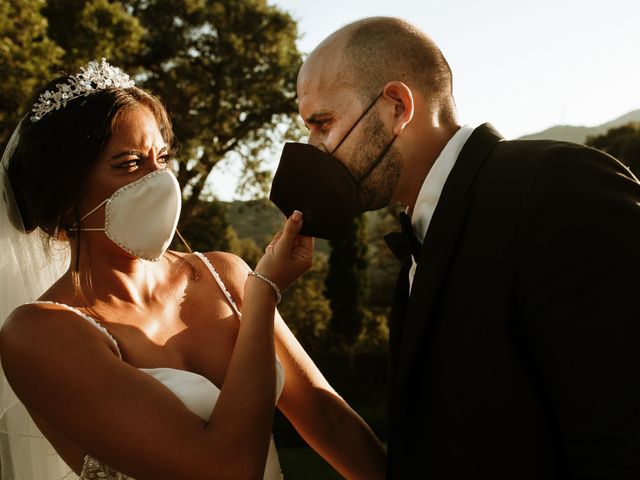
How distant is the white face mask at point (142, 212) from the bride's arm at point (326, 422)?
714 millimetres

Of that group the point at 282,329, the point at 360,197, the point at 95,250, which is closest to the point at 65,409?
the point at 95,250

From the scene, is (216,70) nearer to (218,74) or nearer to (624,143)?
(218,74)

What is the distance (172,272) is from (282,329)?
2.00ft

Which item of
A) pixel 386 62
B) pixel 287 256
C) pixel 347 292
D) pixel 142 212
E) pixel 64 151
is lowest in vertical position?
pixel 347 292

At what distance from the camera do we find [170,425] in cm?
238

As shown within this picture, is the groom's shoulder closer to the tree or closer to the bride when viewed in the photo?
the bride

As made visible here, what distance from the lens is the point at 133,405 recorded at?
2.38 m

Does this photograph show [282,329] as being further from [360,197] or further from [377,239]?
[377,239]

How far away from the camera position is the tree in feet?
74.3

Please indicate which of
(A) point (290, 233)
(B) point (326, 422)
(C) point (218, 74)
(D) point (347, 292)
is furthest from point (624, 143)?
A: (A) point (290, 233)

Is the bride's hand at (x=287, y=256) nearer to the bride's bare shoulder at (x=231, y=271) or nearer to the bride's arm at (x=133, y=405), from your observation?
the bride's arm at (x=133, y=405)

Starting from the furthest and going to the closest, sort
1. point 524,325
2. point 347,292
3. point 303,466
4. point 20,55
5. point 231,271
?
1. point 347,292
2. point 20,55
3. point 303,466
4. point 231,271
5. point 524,325

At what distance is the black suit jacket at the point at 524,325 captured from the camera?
5.85 feet

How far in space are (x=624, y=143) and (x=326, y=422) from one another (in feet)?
105
